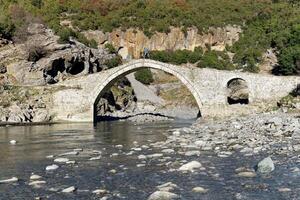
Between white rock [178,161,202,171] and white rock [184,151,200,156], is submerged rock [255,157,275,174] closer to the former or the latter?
white rock [178,161,202,171]

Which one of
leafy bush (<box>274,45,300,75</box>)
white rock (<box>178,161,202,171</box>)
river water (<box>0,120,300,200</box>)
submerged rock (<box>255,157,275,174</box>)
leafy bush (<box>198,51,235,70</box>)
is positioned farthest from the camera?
leafy bush (<box>198,51,235,70</box>)

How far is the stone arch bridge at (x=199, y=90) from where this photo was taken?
122 feet

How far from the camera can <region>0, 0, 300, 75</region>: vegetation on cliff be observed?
6425 centimetres

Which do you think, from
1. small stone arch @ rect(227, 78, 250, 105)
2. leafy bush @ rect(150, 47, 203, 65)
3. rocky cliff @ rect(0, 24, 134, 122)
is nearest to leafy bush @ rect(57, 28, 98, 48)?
rocky cliff @ rect(0, 24, 134, 122)

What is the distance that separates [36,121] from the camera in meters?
36.6

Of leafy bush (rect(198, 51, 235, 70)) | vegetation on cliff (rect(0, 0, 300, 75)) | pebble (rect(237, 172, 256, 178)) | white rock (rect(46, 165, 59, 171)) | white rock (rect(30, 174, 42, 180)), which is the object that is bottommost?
white rock (rect(30, 174, 42, 180))

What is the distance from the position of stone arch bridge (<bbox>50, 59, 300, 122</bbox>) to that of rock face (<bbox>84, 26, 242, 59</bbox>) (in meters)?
29.3

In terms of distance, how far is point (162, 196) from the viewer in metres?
9.48

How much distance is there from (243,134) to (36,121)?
807 inches

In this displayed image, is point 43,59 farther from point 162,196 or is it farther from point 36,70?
point 162,196

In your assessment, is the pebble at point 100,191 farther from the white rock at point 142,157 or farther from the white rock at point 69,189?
the white rock at point 142,157

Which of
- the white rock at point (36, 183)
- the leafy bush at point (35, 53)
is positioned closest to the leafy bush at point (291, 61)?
the leafy bush at point (35, 53)

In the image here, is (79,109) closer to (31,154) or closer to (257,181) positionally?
(31,154)

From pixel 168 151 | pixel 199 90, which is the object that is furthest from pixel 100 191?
pixel 199 90
